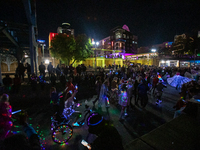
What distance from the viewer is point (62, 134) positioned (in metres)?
3.74

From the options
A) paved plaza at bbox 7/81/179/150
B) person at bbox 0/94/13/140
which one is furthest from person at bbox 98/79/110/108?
person at bbox 0/94/13/140

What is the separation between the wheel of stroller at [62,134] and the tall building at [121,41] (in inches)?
2754

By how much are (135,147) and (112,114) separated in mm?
3878

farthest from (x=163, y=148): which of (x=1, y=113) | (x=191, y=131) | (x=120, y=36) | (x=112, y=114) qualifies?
(x=120, y=36)

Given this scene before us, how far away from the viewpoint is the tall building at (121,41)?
70.6 meters

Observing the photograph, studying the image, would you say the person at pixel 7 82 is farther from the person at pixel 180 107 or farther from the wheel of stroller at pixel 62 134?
the person at pixel 180 107

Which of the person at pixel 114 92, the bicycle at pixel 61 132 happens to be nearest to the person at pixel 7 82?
the bicycle at pixel 61 132

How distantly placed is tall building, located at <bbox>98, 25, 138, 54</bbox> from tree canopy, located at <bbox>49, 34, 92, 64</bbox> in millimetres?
48206

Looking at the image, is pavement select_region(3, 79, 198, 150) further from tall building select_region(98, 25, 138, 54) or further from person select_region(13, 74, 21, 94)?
tall building select_region(98, 25, 138, 54)

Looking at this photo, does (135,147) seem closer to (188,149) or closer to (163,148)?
(163,148)

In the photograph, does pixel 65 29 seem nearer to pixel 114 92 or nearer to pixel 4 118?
pixel 114 92

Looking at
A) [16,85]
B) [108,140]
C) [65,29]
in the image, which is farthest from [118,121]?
[65,29]

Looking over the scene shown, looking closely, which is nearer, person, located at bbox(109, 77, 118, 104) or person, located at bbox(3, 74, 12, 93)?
person, located at bbox(3, 74, 12, 93)

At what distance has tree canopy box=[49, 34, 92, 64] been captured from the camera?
23688mm
